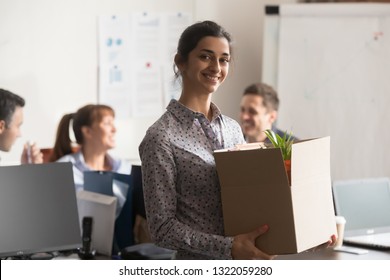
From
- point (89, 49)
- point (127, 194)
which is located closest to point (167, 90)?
point (89, 49)

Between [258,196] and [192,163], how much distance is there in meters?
0.17

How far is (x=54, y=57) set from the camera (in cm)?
411

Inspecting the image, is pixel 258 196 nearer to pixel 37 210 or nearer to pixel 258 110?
pixel 37 210

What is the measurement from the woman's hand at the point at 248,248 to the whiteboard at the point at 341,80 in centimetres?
266

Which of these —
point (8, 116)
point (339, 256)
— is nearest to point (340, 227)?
point (339, 256)

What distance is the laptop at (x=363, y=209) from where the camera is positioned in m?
2.79

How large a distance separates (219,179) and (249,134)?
213cm

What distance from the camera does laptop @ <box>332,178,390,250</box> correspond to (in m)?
2.79

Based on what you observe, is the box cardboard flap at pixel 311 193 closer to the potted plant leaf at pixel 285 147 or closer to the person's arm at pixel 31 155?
the potted plant leaf at pixel 285 147

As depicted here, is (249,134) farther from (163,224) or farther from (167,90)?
(163,224)

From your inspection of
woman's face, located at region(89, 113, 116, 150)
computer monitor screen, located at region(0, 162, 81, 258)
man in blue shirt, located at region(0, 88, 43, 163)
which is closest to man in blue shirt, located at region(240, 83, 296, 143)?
woman's face, located at region(89, 113, 116, 150)

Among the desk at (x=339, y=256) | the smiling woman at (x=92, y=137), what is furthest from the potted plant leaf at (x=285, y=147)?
the smiling woman at (x=92, y=137)

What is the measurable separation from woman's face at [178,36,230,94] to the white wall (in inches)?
92.6

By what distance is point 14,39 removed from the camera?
13.2ft
